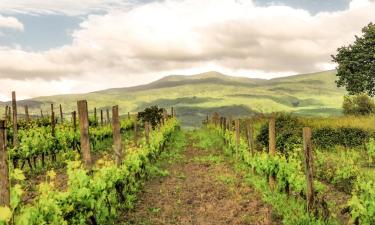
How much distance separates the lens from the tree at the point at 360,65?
152 feet

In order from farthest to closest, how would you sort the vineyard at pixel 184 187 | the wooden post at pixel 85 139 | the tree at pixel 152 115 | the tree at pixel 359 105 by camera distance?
the tree at pixel 359 105 < the tree at pixel 152 115 < the wooden post at pixel 85 139 < the vineyard at pixel 184 187

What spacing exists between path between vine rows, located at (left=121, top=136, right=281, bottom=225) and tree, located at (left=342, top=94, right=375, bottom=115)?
4387cm

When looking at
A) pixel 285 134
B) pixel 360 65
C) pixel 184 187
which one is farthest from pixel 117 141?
pixel 360 65

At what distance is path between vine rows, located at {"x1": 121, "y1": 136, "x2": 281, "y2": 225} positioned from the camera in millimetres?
11547

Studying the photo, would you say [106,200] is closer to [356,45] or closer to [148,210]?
[148,210]

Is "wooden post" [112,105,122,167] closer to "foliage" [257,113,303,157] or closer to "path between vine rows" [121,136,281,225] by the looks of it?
"path between vine rows" [121,136,281,225]

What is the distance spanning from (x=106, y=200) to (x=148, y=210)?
1533 mm

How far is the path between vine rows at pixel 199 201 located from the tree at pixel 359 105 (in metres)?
43.9

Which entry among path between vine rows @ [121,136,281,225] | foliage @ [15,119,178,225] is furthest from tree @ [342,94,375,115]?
foliage @ [15,119,178,225]

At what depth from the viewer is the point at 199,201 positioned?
13.6m

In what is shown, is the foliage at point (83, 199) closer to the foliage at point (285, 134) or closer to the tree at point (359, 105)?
the foliage at point (285, 134)

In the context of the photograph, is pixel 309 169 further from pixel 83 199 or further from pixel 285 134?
pixel 285 134

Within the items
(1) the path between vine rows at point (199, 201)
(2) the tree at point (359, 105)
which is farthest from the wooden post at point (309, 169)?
(2) the tree at point (359, 105)

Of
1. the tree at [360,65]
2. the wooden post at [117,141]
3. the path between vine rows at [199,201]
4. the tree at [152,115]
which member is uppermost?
the tree at [360,65]
